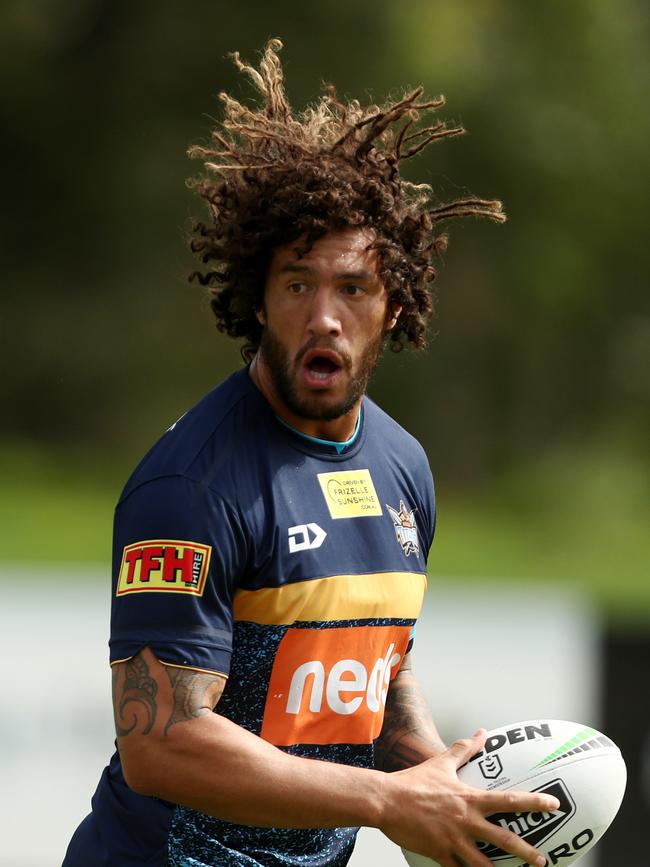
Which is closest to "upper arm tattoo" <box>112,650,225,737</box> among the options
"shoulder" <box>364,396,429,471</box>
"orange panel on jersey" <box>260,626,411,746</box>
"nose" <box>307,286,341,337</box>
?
"orange panel on jersey" <box>260,626,411,746</box>

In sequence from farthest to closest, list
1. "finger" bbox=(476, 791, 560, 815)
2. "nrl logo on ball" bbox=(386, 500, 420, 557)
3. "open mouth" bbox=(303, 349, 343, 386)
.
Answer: "nrl logo on ball" bbox=(386, 500, 420, 557)
"open mouth" bbox=(303, 349, 343, 386)
"finger" bbox=(476, 791, 560, 815)

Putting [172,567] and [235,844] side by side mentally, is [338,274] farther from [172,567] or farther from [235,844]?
[235,844]

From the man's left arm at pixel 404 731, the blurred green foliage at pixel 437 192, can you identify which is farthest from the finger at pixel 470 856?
the blurred green foliage at pixel 437 192

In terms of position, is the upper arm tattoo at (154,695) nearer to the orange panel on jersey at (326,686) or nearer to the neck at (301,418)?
the orange panel on jersey at (326,686)

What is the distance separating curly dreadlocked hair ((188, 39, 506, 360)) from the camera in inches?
158

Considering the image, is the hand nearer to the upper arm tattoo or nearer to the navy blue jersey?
the navy blue jersey

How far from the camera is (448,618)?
27.5 feet

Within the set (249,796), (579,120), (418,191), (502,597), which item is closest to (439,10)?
(579,120)

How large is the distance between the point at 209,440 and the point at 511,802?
1.15m

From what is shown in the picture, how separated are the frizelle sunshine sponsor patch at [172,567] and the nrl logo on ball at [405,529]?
0.76 m

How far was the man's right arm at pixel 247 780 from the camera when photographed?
3.59m

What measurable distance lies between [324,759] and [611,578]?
11.7 meters

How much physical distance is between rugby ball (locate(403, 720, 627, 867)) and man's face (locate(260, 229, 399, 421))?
101cm

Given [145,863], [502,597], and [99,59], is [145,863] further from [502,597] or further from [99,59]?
[99,59]
